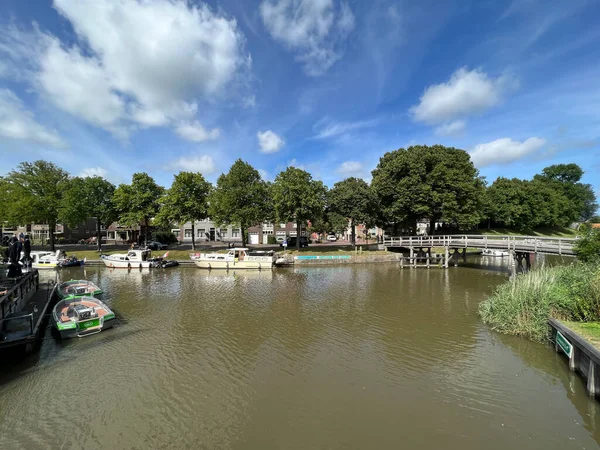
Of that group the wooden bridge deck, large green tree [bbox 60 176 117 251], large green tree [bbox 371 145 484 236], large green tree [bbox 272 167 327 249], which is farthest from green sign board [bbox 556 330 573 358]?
large green tree [bbox 60 176 117 251]

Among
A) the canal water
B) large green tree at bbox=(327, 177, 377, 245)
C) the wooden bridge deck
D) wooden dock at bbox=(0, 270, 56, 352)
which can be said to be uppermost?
large green tree at bbox=(327, 177, 377, 245)

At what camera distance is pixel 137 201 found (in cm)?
4147

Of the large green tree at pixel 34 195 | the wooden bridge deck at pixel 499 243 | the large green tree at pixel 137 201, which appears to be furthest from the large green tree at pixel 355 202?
the large green tree at pixel 34 195

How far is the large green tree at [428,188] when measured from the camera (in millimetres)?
39062

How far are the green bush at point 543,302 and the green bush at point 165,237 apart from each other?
49728mm

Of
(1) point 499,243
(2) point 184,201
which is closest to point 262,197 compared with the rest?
(2) point 184,201

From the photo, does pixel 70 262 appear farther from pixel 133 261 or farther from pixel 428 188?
pixel 428 188

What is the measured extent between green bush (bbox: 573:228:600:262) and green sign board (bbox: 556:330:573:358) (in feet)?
21.5

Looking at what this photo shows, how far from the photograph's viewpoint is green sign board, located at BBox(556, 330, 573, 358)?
9294 millimetres

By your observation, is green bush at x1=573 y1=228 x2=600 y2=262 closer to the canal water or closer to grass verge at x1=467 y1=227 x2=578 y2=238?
the canal water

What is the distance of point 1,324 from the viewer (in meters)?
10.4

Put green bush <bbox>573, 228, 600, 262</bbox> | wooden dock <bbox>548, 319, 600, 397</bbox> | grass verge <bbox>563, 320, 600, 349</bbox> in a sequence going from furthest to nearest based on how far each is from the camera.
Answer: green bush <bbox>573, 228, 600, 262</bbox>, grass verge <bbox>563, 320, 600, 349</bbox>, wooden dock <bbox>548, 319, 600, 397</bbox>

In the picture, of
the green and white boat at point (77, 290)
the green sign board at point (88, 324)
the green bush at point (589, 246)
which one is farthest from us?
the green and white boat at point (77, 290)

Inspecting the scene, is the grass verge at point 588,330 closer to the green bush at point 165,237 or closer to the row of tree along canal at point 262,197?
the row of tree along canal at point 262,197
